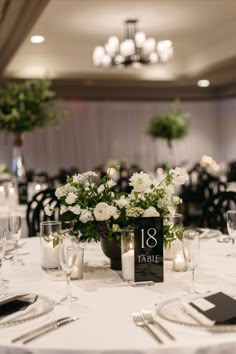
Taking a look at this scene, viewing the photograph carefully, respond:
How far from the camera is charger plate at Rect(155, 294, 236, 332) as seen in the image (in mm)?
1564

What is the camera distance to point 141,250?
2086mm

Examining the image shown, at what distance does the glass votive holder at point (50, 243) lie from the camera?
2.27m

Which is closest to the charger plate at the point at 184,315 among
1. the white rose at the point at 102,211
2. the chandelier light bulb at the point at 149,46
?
the white rose at the point at 102,211

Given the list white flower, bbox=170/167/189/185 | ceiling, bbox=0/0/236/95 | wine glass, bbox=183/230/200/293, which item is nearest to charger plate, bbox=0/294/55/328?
wine glass, bbox=183/230/200/293

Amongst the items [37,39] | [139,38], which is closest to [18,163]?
[37,39]

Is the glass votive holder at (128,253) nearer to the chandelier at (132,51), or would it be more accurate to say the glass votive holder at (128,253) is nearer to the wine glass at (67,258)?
the wine glass at (67,258)

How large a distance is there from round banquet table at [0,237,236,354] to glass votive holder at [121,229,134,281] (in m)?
0.04

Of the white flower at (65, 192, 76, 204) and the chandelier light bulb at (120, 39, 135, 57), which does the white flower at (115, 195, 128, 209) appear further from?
the chandelier light bulb at (120, 39, 135, 57)

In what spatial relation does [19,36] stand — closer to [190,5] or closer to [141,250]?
[190,5]

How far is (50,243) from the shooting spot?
2326 millimetres

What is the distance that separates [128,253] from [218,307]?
0.52m

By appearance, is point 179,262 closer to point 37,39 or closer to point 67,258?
point 67,258

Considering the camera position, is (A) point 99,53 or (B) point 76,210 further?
(A) point 99,53

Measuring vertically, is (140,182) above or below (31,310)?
above
